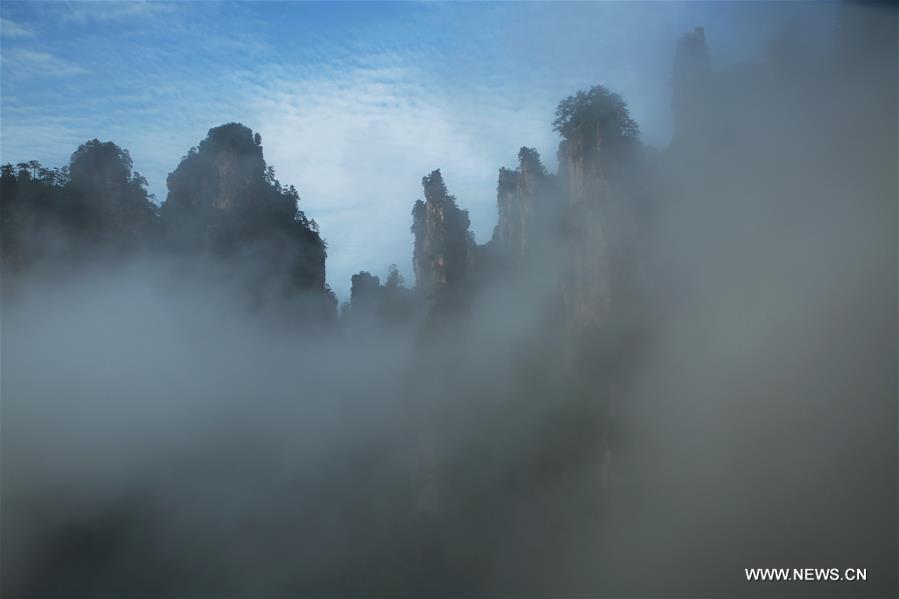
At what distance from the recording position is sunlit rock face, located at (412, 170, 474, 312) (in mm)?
43344

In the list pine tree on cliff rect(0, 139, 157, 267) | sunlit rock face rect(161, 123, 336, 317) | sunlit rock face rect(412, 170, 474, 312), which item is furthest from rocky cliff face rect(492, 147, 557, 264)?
pine tree on cliff rect(0, 139, 157, 267)

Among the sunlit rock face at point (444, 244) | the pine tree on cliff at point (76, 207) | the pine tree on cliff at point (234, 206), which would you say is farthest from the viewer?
the sunlit rock face at point (444, 244)

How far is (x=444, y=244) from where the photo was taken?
4359 centimetres

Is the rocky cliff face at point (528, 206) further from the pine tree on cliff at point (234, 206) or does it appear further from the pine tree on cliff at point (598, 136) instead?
Answer: the pine tree on cliff at point (234, 206)

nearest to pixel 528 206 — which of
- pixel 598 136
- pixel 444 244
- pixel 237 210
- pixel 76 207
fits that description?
pixel 444 244

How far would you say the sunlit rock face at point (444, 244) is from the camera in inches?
1706

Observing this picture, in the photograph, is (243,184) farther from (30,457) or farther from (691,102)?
(691,102)

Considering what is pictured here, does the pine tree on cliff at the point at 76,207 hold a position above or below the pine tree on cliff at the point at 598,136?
below

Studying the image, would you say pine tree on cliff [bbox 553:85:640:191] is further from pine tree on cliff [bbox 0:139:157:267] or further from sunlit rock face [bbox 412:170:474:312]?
pine tree on cliff [bbox 0:139:157:267]

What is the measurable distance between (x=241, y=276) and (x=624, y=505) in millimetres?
25951

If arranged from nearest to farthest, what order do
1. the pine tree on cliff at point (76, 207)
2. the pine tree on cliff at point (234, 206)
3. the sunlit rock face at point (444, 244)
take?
1. the pine tree on cliff at point (76, 207)
2. the pine tree on cliff at point (234, 206)
3. the sunlit rock face at point (444, 244)

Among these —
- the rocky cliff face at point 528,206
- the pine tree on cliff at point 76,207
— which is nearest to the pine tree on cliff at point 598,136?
the rocky cliff face at point 528,206

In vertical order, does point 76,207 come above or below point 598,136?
Result: below

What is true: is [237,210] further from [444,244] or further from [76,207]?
[444,244]
